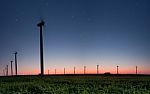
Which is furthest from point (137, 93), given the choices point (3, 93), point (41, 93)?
point (3, 93)

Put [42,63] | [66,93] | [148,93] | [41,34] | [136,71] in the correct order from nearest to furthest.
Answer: [148,93] < [66,93] < [42,63] < [41,34] < [136,71]

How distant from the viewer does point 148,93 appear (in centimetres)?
2780

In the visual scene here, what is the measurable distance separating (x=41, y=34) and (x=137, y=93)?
70877 mm

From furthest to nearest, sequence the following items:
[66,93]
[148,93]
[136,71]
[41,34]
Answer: [136,71]
[41,34]
[66,93]
[148,93]

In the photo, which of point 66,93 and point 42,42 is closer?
point 66,93

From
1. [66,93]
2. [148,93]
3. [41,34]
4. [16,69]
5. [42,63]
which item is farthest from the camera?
[16,69]

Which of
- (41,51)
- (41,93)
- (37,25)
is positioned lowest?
(41,93)

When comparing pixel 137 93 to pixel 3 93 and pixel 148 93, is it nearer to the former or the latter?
pixel 148 93

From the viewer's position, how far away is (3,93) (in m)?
31.6

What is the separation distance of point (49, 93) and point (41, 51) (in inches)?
2469

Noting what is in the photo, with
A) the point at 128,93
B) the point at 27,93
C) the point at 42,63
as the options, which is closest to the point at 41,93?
the point at 27,93

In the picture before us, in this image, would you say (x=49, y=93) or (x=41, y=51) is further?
(x=41, y=51)

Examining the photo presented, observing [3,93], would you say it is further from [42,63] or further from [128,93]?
[42,63]

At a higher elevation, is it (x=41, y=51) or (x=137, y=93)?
(x=41, y=51)
